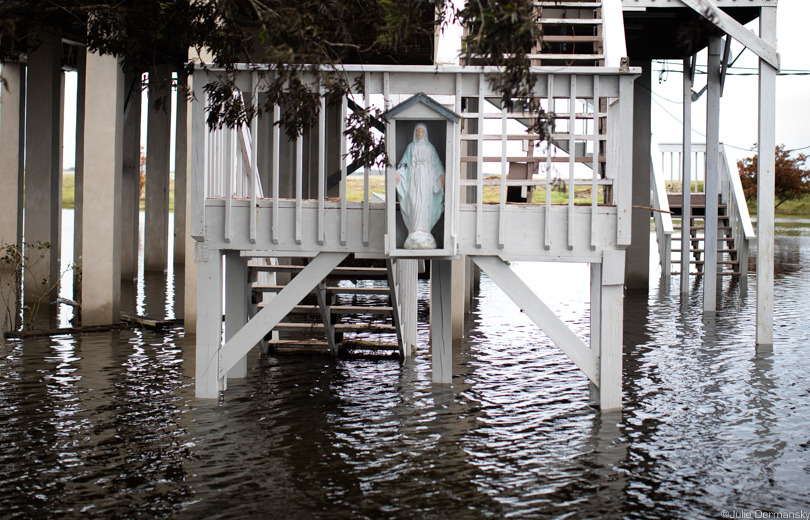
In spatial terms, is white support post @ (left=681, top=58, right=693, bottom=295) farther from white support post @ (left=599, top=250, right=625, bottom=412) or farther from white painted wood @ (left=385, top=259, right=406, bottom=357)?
white support post @ (left=599, top=250, right=625, bottom=412)

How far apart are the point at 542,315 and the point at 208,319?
3239mm

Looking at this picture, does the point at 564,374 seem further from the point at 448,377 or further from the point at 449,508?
the point at 449,508

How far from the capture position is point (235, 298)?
345 inches

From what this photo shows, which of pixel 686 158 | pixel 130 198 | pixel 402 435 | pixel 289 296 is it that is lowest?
pixel 402 435

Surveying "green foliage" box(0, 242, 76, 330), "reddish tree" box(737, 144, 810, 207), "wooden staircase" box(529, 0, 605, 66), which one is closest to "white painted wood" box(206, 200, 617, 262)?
"wooden staircase" box(529, 0, 605, 66)

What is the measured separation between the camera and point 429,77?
24.1ft

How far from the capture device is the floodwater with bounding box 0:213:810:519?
516 centimetres

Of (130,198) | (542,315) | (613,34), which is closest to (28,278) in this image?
(130,198)

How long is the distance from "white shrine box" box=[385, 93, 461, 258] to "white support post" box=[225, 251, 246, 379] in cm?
227

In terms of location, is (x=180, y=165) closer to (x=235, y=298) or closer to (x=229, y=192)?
(x=235, y=298)

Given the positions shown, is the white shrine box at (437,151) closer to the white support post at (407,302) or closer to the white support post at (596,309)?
the white support post at (596,309)

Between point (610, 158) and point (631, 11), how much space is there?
550 cm

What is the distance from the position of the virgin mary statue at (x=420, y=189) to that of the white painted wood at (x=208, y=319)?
198 centimetres

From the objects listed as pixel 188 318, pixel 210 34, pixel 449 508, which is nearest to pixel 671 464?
pixel 449 508
